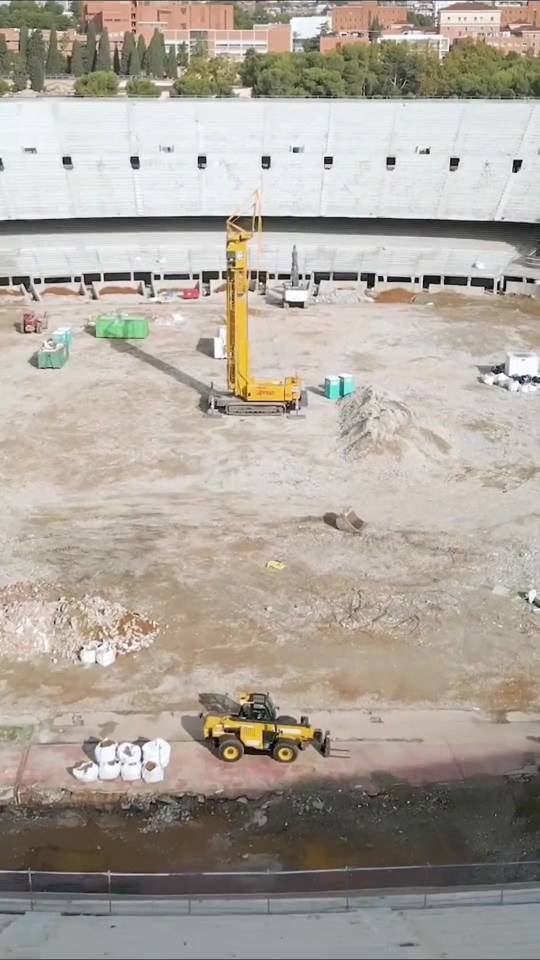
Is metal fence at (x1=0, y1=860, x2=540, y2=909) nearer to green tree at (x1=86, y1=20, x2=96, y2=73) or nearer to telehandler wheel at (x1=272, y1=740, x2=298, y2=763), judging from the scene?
telehandler wheel at (x1=272, y1=740, x2=298, y2=763)

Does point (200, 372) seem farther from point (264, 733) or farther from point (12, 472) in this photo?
point (264, 733)

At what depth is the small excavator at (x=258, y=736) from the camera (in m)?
13.5

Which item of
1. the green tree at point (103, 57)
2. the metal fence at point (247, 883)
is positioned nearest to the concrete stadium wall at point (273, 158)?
the metal fence at point (247, 883)

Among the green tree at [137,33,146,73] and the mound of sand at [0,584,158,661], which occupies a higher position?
the green tree at [137,33,146,73]

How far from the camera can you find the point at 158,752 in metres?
13.3

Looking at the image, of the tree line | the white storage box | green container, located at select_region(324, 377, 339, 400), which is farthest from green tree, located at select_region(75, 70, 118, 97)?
the white storage box

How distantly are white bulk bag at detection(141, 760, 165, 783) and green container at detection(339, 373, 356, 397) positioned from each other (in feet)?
55.2

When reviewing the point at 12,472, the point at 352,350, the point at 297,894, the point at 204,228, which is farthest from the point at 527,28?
the point at 297,894

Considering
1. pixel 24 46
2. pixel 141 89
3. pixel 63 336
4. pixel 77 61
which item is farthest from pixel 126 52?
pixel 63 336

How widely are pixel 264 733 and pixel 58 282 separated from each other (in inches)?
1292

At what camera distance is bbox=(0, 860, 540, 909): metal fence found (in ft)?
34.0

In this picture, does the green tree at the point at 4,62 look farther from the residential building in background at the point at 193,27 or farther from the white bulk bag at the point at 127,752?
the white bulk bag at the point at 127,752

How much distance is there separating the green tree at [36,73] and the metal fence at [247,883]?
10785cm

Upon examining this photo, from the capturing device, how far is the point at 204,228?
45.6 metres
